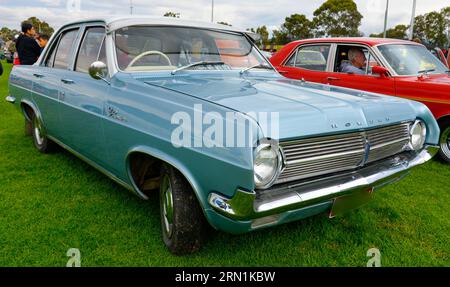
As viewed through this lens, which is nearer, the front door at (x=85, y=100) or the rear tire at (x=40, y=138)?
the front door at (x=85, y=100)

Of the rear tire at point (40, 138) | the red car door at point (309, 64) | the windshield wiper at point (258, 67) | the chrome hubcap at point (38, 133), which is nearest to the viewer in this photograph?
the windshield wiper at point (258, 67)

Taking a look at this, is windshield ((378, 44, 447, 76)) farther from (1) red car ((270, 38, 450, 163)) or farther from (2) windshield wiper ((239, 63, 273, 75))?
(2) windshield wiper ((239, 63, 273, 75))

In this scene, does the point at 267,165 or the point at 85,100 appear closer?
the point at 267,165

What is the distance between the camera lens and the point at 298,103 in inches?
91.0

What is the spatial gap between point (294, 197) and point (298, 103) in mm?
609

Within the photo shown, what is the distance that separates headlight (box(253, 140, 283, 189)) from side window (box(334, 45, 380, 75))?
3.97 m

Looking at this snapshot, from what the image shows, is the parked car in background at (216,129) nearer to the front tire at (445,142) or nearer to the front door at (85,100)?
the front door at (85,100)

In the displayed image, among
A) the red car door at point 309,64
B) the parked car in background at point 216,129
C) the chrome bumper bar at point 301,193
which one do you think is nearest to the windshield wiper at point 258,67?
the parked car in background at point 216,129

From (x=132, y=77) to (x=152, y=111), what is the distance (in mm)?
560

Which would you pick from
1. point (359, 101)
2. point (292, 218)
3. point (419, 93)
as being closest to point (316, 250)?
point (292, 218)

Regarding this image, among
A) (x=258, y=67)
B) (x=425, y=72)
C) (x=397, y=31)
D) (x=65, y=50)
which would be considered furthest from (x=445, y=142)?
(x=397, y=31)

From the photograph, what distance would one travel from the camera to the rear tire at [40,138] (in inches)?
177

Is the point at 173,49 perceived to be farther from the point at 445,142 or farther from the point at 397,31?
the point at 397,31
